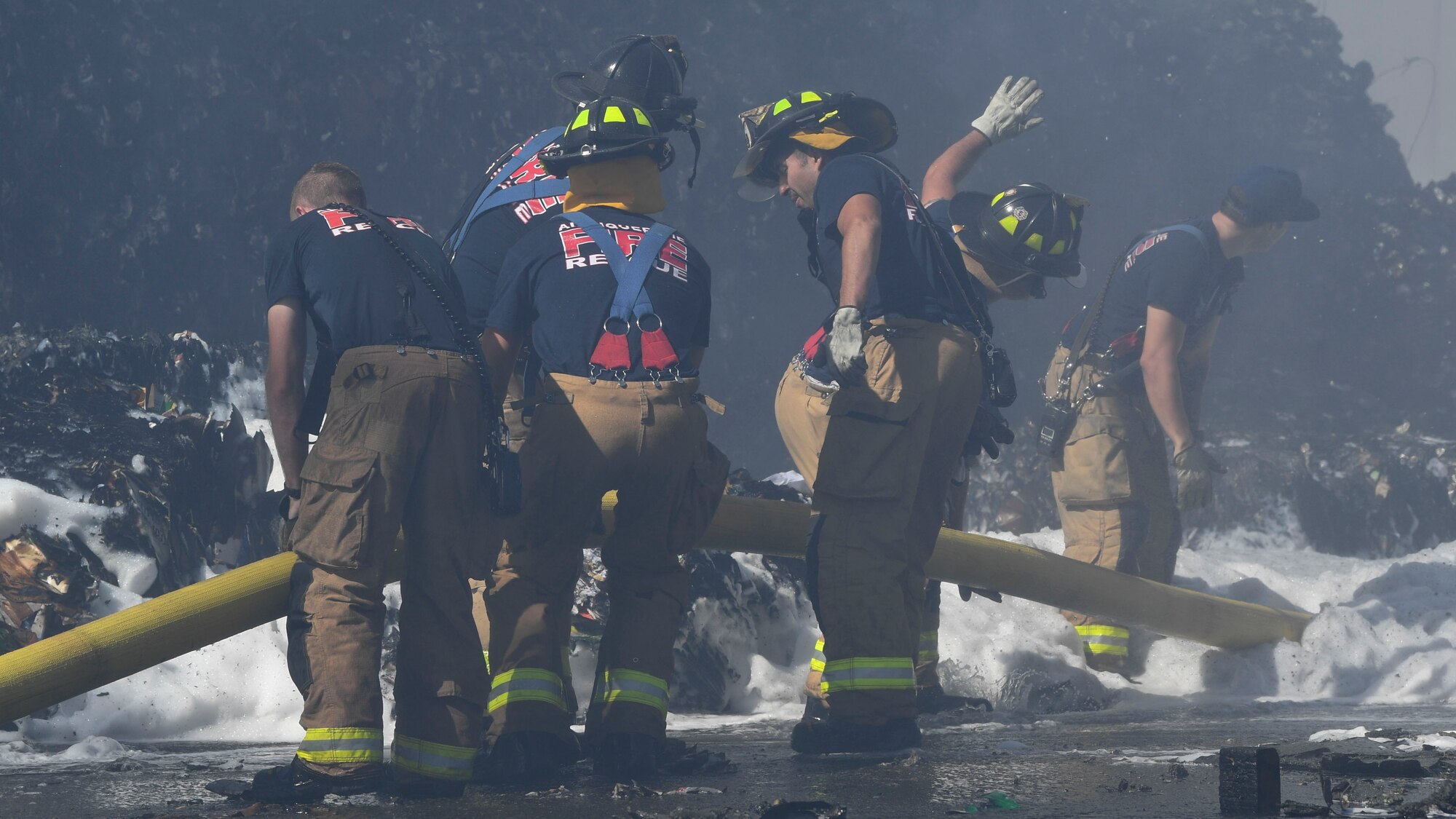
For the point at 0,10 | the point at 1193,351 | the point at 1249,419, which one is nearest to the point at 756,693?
the point at 1193,351

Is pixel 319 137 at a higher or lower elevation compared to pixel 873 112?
higher

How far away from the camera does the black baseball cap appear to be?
19.0 ft

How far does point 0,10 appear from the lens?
6.67 meters

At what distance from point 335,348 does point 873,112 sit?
198 centimetres

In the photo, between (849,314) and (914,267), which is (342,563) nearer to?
(849,314)

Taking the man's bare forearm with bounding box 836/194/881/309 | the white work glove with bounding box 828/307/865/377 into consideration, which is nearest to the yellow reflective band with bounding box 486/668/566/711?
the white work glove with bounding box 828/307/865/377

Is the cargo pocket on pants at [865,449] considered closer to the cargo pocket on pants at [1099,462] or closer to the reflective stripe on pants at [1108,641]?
the reflective stripe on pants at [1108,641]

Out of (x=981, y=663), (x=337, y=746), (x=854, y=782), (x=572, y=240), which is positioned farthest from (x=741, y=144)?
(x=337, y=746)

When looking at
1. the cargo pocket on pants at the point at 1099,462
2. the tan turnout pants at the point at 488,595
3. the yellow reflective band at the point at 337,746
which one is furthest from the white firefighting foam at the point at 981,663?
the yellow reflective band at the point at 337,746

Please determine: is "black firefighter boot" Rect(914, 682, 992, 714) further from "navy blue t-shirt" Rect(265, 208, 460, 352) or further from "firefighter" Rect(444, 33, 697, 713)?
"navy blue t-shirt" Rect(265, 208, 460, 352)

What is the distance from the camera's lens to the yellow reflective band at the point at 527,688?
3217 mm

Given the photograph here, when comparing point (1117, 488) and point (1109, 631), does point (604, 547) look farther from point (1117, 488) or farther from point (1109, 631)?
point (1117, 488)

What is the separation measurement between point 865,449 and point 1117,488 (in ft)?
7.21

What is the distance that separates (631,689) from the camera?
3.24m
